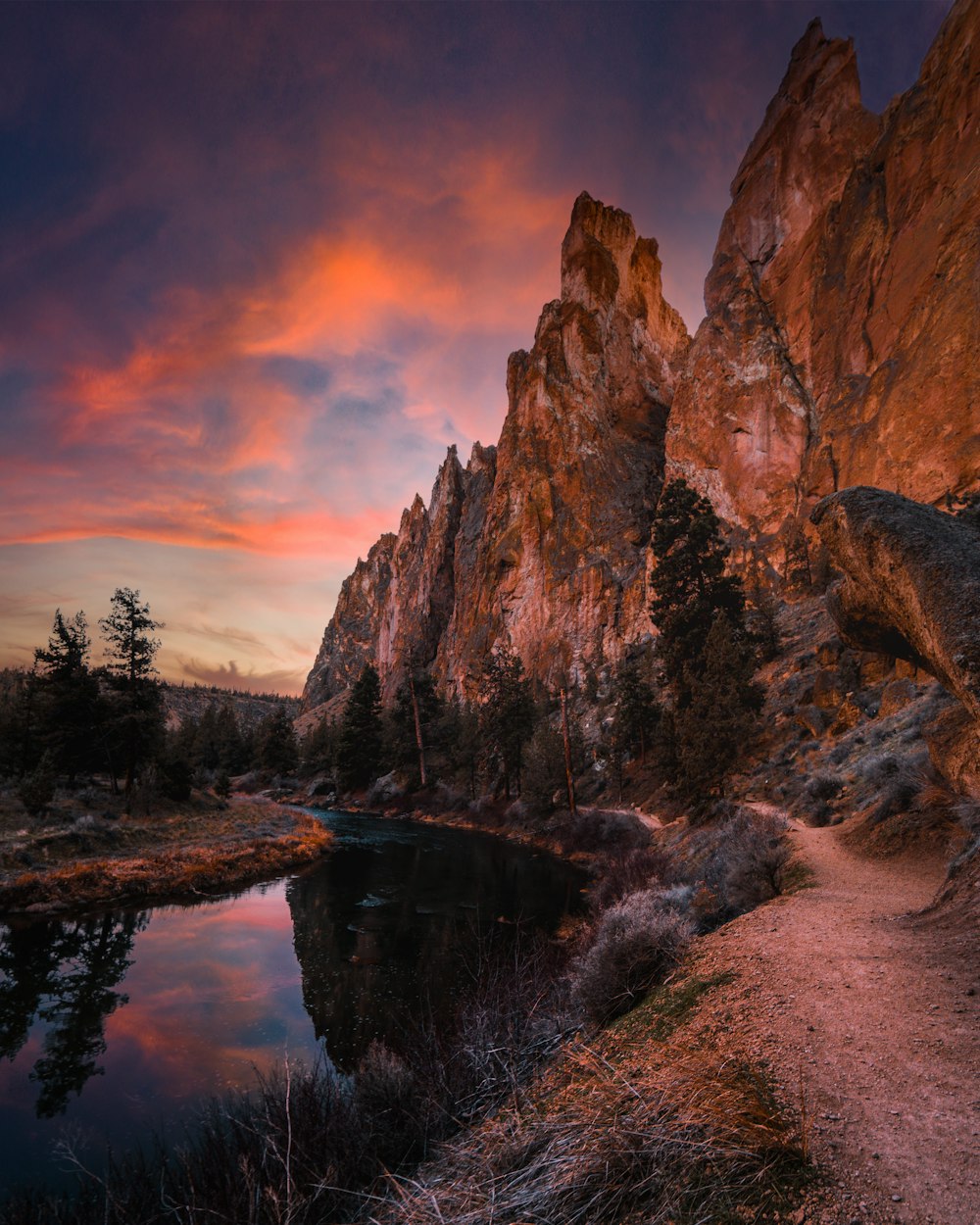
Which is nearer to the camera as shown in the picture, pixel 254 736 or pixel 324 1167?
pixel 324 1167

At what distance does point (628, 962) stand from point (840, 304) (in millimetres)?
64715

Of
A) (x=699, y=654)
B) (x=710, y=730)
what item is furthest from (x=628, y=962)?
(x=699, y=654)

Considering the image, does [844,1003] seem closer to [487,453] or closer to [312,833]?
[312,833]

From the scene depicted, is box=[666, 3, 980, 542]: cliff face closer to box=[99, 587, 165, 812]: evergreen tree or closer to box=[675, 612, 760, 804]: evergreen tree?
box=[675, 612, 760, 804]: evergreen tree

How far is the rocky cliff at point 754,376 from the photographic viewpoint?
38938mm

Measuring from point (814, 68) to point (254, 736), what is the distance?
112495 millimetres

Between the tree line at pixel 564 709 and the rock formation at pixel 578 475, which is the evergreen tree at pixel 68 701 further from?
the rock formation at pixel 578 475

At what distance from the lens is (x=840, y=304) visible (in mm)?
52312

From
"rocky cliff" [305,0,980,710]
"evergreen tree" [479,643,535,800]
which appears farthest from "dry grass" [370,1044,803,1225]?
"rocky cliff" [305,0,980,710]

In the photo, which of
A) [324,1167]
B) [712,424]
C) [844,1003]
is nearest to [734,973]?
[844,1003]

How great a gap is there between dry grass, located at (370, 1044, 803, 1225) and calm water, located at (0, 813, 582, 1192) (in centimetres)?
516

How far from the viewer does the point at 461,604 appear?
350ft

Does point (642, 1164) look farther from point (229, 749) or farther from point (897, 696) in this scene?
point (229, 749)

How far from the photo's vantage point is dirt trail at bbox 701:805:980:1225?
8.33 feet
